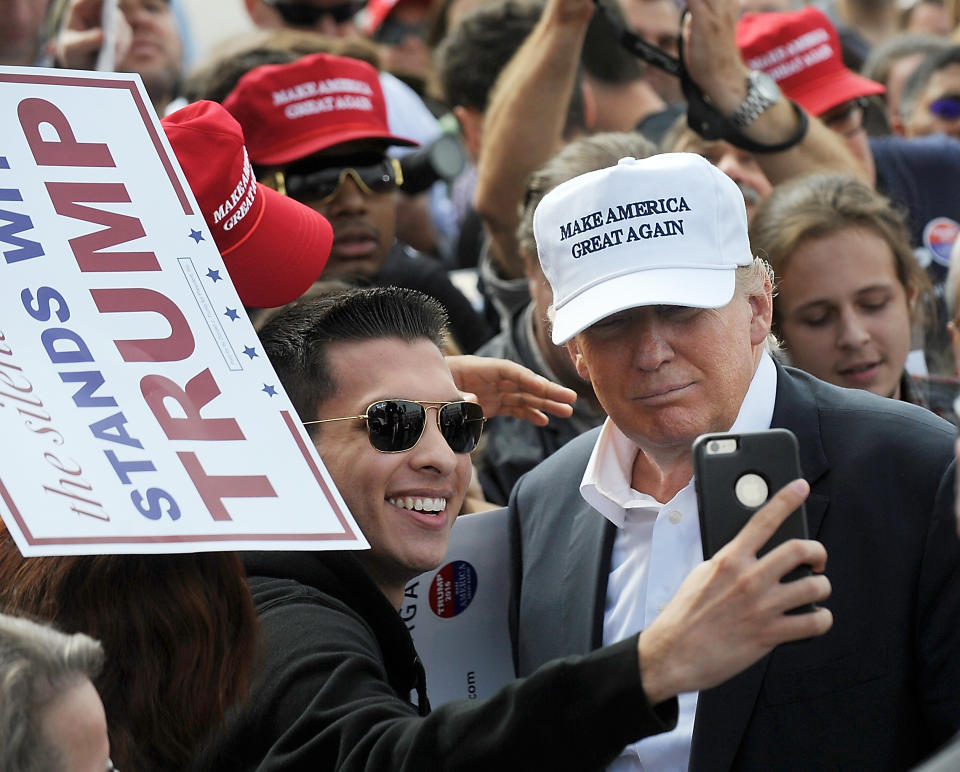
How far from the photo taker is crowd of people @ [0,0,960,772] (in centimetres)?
188

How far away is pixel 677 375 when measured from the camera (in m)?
2.54

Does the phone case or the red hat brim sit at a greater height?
the phone case

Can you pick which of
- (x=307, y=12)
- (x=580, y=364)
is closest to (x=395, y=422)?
(x=580, y=364)

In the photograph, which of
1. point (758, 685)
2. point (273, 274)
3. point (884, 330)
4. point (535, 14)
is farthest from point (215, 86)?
point (758, 685)

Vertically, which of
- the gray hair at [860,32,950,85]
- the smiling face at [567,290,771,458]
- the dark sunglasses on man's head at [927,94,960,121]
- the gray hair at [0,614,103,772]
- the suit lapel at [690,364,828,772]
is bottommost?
the gray hair at [860,32,950,85]

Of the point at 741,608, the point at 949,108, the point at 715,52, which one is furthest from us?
the point at 949,108

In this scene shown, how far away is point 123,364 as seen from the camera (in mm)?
1979

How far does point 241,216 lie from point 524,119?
178 cm

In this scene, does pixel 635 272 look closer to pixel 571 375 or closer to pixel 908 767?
pixel 908 767

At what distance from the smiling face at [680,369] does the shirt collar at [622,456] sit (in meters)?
0.03

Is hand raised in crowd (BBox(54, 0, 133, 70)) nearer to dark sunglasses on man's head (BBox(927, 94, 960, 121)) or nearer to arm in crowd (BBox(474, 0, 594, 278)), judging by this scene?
arm in crowd (BBox(474, 0, 594, 278))

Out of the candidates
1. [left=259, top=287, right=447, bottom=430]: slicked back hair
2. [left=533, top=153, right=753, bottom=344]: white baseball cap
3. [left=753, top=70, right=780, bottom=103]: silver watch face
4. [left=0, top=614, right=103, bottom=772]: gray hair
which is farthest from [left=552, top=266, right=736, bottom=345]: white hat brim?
[left=753, top=70, right=780, bottom=103]: silver watch face

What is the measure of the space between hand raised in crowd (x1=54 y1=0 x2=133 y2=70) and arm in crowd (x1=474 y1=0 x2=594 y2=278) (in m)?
1.28

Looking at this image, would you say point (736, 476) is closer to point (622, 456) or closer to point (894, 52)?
point (622, 456)
